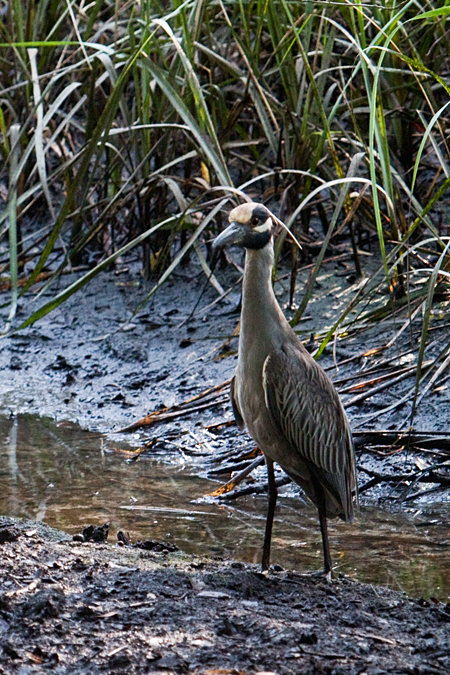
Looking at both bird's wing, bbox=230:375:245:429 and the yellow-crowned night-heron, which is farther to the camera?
bird's wing, bbox=230:375:245:429

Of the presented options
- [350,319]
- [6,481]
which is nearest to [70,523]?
[6,481]

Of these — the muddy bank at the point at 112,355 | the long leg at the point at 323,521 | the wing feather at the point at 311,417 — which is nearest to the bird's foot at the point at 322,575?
the long leg at the point at 323,521

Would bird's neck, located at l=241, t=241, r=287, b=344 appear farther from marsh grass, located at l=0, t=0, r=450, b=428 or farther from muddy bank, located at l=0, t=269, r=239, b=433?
muddy bank, located at l=0, t=269, r=239, b=433

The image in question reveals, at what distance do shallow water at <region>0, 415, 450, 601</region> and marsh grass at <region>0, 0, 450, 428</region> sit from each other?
90 centimetres

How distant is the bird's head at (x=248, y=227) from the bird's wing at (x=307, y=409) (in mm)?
433

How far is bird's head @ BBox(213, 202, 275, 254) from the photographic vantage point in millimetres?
3668

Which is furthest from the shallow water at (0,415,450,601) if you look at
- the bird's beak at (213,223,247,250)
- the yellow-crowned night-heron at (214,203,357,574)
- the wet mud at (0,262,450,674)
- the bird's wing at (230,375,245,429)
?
the bird's beak at (213,223,247,250)

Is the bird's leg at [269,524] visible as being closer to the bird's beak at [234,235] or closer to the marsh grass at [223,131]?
the bird's beak at [234,235]

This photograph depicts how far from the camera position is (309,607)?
3197 millimetres

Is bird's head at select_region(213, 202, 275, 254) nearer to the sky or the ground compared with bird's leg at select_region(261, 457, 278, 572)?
nearer to the sky

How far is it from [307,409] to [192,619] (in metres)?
1.08

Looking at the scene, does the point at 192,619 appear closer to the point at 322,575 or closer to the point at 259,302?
the point at 322,575

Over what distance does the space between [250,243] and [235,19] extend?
290 centimetres

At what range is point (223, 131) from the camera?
5.91 m
